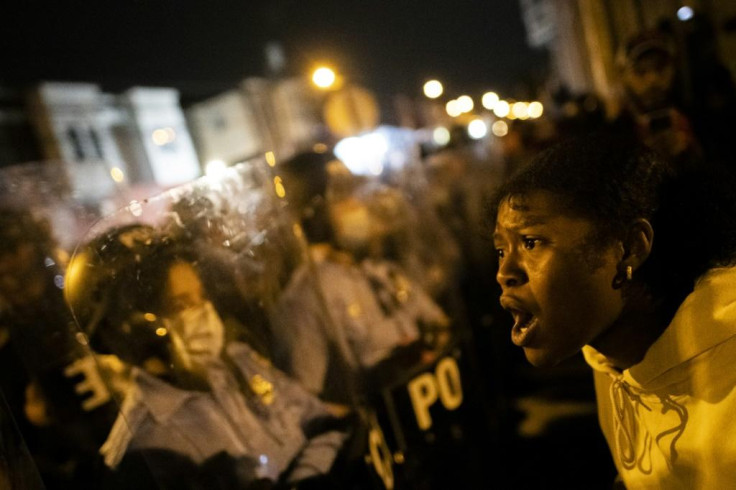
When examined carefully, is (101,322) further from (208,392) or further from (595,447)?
(595,447)

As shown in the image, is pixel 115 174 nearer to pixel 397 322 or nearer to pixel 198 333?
pixel 397 322

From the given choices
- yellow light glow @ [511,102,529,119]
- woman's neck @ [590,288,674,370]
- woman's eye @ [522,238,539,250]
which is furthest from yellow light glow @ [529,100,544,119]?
woman's eye @ [522,238,539,250]

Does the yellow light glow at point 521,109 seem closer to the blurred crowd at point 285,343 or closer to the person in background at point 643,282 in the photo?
the blurred crowd at point 285,343

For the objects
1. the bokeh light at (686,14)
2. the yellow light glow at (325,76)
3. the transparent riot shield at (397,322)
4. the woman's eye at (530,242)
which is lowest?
the transparent riot shield at (397,322)

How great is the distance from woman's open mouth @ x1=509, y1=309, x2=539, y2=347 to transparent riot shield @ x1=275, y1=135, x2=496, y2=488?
4.78ft

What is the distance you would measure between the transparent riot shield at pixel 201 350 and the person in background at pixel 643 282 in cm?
114

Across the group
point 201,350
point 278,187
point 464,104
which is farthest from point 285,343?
point 464,104

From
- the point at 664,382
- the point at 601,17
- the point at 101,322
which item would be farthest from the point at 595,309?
the point at 601,17

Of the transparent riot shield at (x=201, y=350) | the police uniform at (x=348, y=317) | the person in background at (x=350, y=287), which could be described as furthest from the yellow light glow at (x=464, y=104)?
the transparent riot shield at (x=201, y=350)

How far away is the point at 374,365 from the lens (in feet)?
12.5

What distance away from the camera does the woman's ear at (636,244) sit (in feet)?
4.83

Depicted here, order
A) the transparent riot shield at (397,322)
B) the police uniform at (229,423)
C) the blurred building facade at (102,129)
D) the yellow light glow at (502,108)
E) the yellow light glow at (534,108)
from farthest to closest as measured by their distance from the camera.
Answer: the blurred building facade at (102,129), the yellow light glow at (502,108), the yellow light glow at (534,108), the transparent riot shield at (397,322), the police uniform at (229,423)

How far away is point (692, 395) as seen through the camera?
143 centimetres

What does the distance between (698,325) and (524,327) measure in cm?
42
